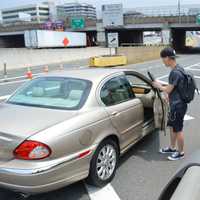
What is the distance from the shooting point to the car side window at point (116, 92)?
4.24m

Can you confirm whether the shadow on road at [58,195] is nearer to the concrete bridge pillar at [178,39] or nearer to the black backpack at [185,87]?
the black backpack at [185,87]

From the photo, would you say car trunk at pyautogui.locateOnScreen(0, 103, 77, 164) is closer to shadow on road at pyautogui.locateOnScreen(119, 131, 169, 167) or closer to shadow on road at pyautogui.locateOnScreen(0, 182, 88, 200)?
→ shadow on road at pyautogui.locateOnScreen(0, 182, 88, 200)

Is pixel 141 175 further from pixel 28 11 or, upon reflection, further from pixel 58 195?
pixel 28 11

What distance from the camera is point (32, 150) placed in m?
3.15

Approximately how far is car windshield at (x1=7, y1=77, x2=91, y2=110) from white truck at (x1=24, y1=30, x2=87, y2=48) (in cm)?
3994

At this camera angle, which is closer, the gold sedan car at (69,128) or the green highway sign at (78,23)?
the gold sedan car at (69,128)

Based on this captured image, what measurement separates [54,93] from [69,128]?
1.08 m

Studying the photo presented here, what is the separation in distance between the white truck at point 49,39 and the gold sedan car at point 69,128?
4003 cm

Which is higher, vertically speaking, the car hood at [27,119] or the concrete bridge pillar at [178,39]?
the concrete bridge pillar at [178,39]

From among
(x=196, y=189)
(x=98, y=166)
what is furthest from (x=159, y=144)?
(x=196, y=189)

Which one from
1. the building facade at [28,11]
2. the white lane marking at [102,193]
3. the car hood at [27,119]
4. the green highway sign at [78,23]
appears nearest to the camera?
the car hood at [27,119]

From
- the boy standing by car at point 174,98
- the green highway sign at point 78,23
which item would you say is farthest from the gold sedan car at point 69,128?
the green highway sign at point 78,23

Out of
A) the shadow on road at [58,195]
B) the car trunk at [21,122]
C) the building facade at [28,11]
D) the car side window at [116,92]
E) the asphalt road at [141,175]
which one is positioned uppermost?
the building facade at [28,11]

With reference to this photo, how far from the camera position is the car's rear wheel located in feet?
12.3
